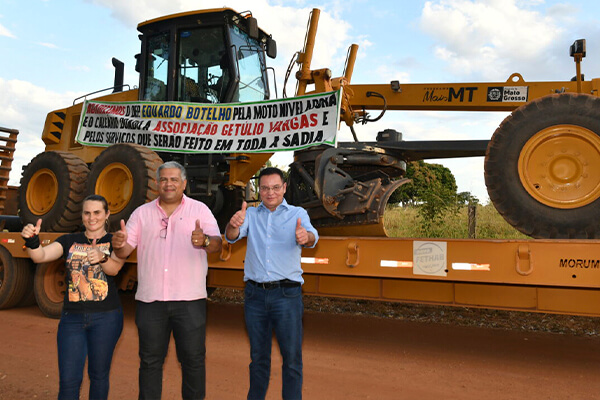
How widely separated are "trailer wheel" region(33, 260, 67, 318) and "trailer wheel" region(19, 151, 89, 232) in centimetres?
69

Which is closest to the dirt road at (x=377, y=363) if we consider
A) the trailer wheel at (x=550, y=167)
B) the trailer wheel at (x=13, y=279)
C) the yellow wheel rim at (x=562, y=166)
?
the trailer wheel at (x=13, y=279)

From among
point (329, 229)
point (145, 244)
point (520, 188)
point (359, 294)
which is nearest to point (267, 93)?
point (329, 229)

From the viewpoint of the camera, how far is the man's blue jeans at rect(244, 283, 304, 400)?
9.87ft

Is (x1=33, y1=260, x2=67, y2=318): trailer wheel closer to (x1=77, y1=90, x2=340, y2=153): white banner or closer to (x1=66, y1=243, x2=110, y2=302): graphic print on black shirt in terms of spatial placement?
(x1=77, y1=90, x2=340, y2=153): white banner

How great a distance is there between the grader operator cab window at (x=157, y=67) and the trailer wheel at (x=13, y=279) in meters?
3.00

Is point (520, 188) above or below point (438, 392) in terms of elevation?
above

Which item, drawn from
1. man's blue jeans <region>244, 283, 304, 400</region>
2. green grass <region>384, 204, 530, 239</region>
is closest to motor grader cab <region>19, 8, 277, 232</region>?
man's blue jeans <region>244, 283, 304, 400</region>

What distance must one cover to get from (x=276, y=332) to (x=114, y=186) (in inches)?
150

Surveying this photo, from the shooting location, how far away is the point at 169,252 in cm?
293

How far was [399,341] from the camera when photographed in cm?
558

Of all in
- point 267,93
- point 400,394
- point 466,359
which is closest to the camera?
point 400,394

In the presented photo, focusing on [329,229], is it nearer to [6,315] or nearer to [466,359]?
[466,359]

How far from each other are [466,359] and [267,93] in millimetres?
4337

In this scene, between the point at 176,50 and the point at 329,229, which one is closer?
the point at 329,229
